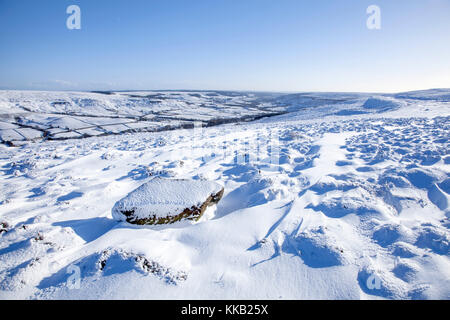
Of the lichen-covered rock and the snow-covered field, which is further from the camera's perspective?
the lichen-covered rock

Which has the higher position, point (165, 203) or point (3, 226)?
point (165, 203)

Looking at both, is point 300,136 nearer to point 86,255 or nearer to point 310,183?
point 310,183

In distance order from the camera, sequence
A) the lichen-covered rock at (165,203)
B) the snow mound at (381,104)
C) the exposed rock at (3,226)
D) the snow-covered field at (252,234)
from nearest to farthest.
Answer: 1. the snow-covered field at (252,234)
2. the exposed rock at (3,226)
3. the lichen-covered rock at (165,203)
4. the snow mound at (381,104)

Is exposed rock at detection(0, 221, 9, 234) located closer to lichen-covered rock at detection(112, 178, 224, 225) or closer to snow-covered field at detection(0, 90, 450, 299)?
snow-covered field at detection(0, 90, 450, 299)

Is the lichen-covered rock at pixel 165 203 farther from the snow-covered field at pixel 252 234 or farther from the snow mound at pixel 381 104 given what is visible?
the snow mound at pixel 381 104

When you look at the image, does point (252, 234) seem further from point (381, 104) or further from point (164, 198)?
point (381, 104)

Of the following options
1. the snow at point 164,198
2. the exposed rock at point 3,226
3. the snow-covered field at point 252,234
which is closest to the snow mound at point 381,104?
the snow-covered field at point 252,234

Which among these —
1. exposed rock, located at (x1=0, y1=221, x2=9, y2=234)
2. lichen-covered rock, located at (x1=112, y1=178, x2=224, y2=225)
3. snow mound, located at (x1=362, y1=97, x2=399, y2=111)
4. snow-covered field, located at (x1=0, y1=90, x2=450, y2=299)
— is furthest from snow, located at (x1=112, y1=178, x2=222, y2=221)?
snow mound, located at (x1=362, y1=97, x2=399, y2=111)

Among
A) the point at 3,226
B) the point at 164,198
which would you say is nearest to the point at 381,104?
the point at 164,198
